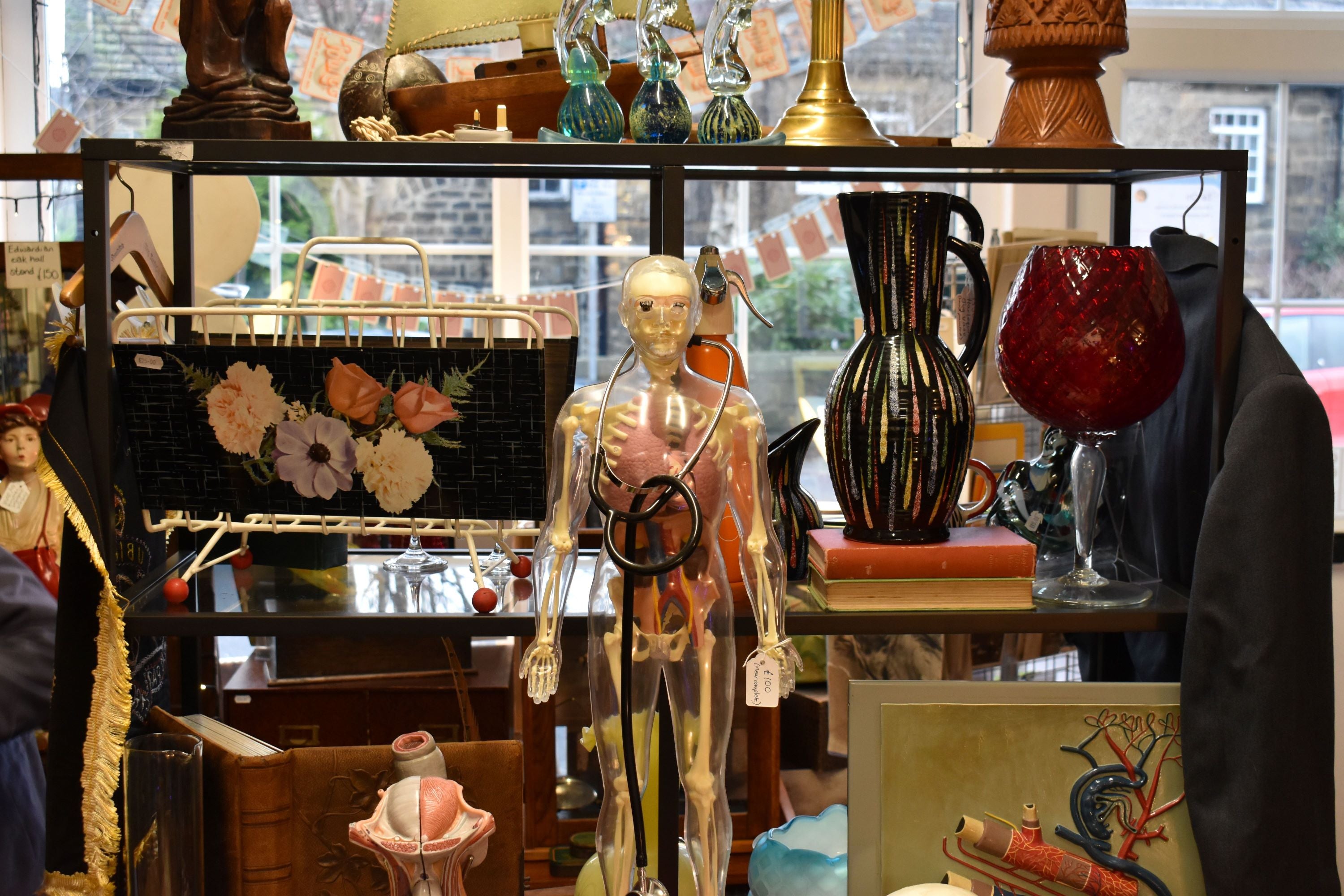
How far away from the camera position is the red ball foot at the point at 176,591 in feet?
4.31

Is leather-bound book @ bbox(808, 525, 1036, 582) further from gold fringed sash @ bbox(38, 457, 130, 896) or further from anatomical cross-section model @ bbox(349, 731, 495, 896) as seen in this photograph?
gold fringed sash @ bbox(38, 457, 130, 896)

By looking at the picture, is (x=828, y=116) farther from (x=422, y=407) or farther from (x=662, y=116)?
(x=422, y=407)

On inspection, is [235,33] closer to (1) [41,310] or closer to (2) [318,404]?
(2) [318,404]

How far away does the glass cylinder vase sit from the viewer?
4.29 ft

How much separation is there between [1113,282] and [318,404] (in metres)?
0.84

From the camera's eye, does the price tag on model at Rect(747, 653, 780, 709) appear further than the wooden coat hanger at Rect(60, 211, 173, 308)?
No

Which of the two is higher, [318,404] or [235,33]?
[235,33]

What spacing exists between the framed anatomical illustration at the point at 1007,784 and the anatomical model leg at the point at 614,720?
0.81ft

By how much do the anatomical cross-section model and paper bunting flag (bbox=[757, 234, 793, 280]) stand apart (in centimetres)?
151

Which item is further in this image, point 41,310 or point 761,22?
point 761,22

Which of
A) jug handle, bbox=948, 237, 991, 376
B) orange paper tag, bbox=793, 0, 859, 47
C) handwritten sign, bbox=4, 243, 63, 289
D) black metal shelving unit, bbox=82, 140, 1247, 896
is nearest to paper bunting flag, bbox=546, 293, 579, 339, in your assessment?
orange paper tag, bbox=793, 0, 859, 47

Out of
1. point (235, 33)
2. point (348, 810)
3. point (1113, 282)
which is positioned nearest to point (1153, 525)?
point (1113, 282)

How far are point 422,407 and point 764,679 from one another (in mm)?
443

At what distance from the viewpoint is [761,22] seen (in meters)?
2.49
